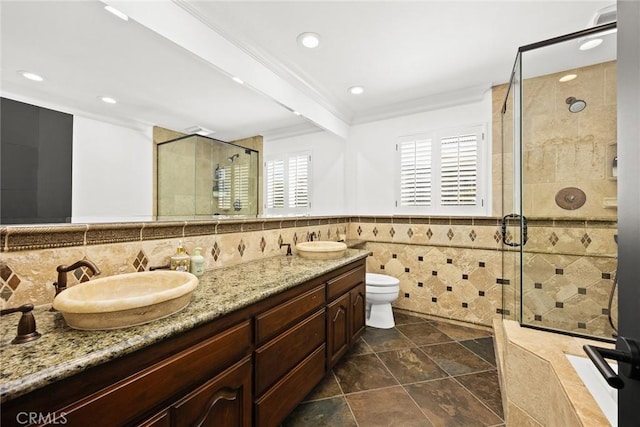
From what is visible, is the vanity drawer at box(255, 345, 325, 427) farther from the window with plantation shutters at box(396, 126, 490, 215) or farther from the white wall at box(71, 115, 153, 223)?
the window with plantation shutters at box(396, 126, 490, 215)

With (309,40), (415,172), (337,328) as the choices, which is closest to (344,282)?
(337,328)

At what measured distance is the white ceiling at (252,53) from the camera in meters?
1.22

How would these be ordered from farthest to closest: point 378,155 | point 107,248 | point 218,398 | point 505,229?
point 378,155 → point 505,229 → point 107,248 → point 218,398

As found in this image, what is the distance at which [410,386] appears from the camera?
1.80 meters

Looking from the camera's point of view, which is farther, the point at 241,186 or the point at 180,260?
the point at 241,186

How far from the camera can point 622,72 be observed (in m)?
0.58

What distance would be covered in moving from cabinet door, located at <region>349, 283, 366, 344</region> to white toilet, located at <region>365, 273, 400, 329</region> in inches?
12.7

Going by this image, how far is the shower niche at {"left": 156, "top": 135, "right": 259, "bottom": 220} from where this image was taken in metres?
1.60

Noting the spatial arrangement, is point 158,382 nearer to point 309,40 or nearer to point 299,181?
point 309,40

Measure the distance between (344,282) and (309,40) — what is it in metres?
1.86

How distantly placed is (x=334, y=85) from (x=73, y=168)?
2.27 m

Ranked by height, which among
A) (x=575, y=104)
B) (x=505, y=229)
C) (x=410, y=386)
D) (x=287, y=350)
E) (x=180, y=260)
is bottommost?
(x=410, y=386)

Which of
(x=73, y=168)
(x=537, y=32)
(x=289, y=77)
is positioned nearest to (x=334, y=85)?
(x=289, y=77)

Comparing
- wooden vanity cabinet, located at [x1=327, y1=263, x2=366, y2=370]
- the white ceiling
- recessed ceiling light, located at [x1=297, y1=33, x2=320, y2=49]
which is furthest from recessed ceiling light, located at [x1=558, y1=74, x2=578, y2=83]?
wooden vanity cabinet, located at [x1=327, y1=263, x2=366, y2=370]
